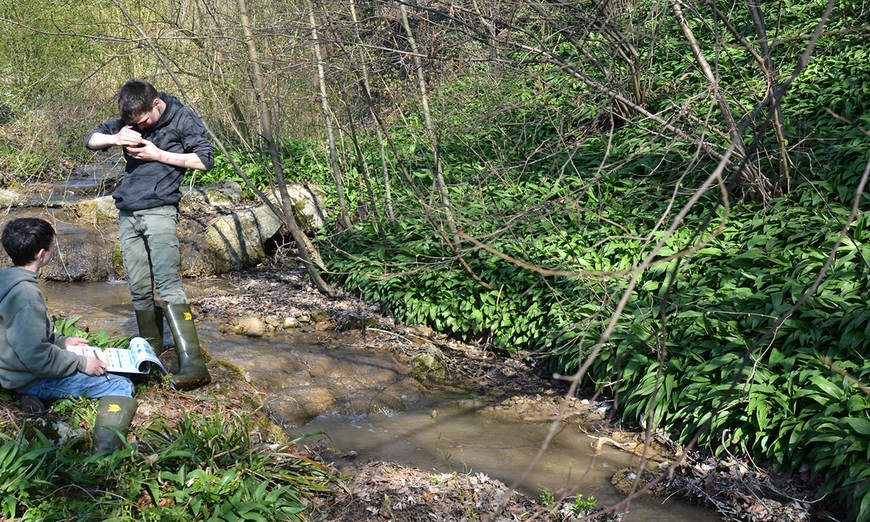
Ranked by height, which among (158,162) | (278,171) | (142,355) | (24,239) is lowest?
(142,355)

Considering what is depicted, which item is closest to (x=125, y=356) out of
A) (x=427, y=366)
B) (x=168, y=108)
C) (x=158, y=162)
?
(x=158, y=162)

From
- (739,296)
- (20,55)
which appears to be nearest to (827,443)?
(739,296)

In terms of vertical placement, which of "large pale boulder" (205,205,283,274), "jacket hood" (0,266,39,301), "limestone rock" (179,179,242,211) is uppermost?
"jacket hood" (0,266,39,301)

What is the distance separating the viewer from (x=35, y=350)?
329 centimetres

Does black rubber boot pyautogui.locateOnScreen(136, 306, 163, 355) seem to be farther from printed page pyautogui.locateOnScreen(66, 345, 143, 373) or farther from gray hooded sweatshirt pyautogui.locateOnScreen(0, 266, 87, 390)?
gray hooded sweatshirt pyautogui.locateOnScreen(0, 266, 87, 390)

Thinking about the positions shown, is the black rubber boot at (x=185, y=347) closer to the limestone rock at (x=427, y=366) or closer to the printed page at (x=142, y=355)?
the printed page at (x=142, y=355)

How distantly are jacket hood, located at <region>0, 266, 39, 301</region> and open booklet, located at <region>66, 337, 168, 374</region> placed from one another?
49 centimetres

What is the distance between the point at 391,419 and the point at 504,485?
56.4 inches

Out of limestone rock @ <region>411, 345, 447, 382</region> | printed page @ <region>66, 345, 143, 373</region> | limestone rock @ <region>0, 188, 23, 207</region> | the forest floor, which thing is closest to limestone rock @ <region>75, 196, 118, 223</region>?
limestone rock @ <region>0, 188, 23, 207</region>

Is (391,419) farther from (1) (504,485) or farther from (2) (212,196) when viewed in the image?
(2) (212,196)

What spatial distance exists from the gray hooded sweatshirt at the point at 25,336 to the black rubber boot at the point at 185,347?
2.88ft

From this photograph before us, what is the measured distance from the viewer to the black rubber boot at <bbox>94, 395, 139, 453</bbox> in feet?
11.2

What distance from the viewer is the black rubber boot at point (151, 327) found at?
4523 millimetres

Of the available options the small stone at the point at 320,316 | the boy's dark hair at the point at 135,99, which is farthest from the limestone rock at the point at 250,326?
the boy's dark hair at the point at 135,99
